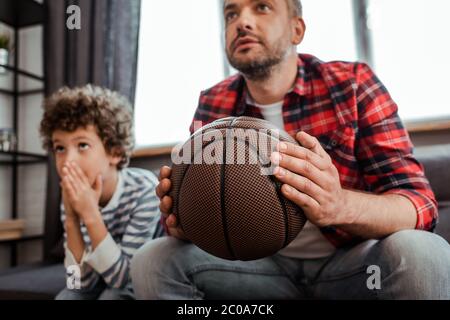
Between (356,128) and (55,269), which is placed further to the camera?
(55,269)

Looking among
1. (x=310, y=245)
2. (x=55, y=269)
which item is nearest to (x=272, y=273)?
(x=310, y=245)

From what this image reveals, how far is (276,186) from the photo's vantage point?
2.43ft

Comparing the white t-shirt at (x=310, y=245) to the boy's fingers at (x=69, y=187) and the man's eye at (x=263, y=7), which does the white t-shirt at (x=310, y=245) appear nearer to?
the man's eye at (x=263, y=7)

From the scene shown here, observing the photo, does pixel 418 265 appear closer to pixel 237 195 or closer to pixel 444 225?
pixel 237 195

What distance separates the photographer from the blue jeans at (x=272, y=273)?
90 cm

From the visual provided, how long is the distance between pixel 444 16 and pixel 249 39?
1.59 meters

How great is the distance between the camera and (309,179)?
0.76m

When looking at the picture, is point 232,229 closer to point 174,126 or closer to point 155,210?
point 155,210

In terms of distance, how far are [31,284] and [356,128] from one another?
130cm

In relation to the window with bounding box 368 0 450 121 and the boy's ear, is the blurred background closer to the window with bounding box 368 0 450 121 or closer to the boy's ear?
the window with bounding box 368 0 450 121

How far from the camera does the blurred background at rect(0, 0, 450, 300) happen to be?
2.13 meters

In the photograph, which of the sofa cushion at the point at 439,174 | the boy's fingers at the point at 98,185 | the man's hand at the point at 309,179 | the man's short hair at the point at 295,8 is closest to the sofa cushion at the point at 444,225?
the sofa cushion at the point at 439,174

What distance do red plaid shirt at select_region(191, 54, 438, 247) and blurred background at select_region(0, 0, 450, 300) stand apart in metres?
0.70

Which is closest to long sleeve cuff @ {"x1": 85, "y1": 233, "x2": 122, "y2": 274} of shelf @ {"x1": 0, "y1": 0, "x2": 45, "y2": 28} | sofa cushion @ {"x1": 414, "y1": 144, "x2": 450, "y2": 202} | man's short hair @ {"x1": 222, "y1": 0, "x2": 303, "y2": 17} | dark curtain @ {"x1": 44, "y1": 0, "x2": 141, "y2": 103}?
man's short hair @ {"x1": 222, "y1": 0, "x2": 303, "y2": 17}
